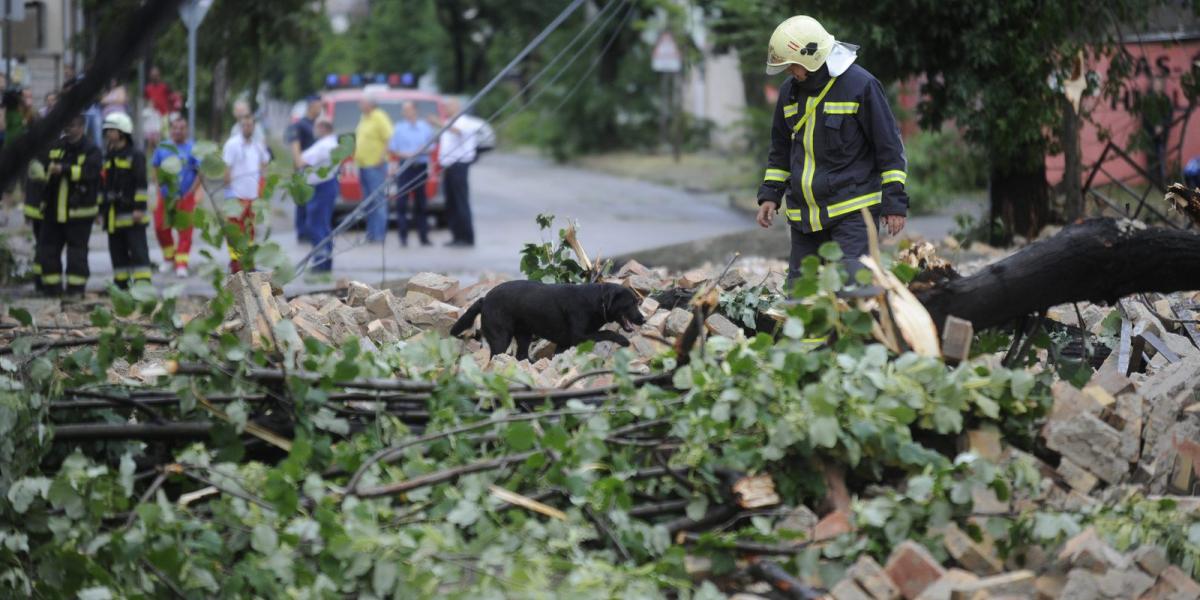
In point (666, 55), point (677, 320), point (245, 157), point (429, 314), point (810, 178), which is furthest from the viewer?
point (666, 55)

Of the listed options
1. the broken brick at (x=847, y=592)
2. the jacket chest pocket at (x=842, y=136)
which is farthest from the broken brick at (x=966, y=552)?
the jacket chest pocket at (x=842, y=136)

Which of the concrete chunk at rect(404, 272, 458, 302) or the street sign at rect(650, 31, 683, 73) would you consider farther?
the street sign at rect(650, 31, 683, 73)

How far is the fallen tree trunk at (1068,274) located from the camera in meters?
5.34

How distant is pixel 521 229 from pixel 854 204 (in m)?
15.0

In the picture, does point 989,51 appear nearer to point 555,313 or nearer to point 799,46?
point 799,46

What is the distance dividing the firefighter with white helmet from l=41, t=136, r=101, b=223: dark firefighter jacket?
0.22 metres

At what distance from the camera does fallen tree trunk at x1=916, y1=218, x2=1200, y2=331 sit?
210 inches

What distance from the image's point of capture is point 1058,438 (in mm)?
4691

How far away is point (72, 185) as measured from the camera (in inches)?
543

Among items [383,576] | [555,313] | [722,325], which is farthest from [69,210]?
[383,576]

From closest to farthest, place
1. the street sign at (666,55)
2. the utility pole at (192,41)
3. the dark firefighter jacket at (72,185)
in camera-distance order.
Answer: the dark firefighter jacket at (72,185)
the utility pole at (192,41)
the street sign at (666,55)

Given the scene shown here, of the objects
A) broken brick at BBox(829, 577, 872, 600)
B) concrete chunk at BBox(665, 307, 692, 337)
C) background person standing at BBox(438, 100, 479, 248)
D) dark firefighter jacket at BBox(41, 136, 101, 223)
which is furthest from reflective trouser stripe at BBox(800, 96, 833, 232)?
background person standing at BBox(438, 100, 479, 248)

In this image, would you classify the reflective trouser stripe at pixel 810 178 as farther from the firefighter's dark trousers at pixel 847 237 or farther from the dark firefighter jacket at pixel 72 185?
Answer: the dark firefighter jacket at pixel 72 185

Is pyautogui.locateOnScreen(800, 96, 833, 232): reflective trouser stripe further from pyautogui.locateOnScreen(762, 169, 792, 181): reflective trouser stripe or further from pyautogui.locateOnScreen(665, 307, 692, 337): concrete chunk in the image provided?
pyautogui.locateOnScreen(665, 307, 692, 337): concrete chunk
